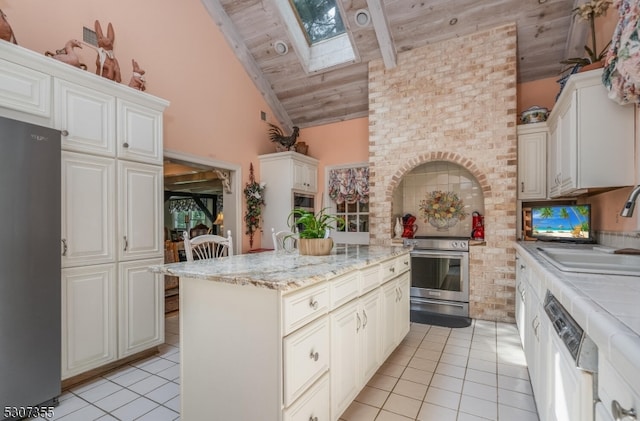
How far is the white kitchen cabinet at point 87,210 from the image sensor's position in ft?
6.87

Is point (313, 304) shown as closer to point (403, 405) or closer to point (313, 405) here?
point (313, 405)

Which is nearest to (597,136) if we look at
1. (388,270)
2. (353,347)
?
(388,270)

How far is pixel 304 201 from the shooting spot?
16.5 feet

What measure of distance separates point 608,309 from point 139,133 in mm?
3027

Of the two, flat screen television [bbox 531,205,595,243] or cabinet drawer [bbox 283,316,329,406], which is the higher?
flat screen television [bbox 531,205,595,243]

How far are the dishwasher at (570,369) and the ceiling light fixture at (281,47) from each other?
13.8 ft

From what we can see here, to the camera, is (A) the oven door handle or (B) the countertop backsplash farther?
(A) the oven door handle

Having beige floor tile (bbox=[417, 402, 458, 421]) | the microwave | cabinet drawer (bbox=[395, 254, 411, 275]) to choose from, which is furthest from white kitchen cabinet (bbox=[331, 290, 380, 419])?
the microwave

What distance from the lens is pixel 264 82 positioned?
482 centimetres

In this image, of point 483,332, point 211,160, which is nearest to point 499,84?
point 483,332

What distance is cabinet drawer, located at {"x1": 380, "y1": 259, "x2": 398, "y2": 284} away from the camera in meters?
2.18

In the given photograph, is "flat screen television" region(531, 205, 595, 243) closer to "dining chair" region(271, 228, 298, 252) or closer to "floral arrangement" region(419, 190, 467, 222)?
"floral arrangement" region(419, 190, 467, 222)

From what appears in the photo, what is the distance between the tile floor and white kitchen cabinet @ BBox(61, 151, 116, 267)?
905 mm

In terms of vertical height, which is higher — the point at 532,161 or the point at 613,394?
the point at 532,161
